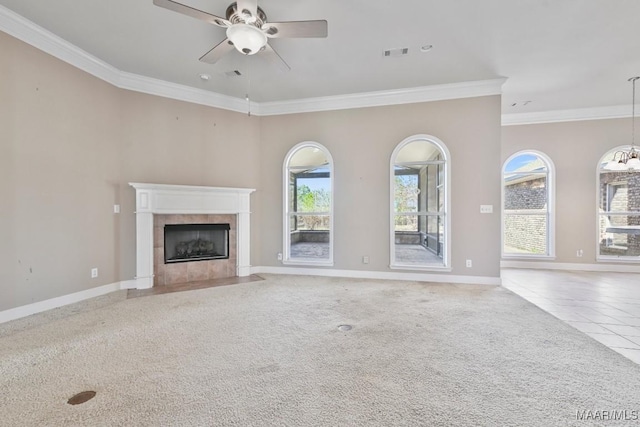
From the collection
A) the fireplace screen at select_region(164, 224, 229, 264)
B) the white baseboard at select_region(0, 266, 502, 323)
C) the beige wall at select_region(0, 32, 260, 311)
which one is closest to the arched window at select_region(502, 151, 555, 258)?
the white baseboard at select_region(0, 266, 502, 323)

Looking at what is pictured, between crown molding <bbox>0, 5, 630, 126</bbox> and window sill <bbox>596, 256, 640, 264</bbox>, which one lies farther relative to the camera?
window sill <bbox>596, 256, 640, 264</bbox>

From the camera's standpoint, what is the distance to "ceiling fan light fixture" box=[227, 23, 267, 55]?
2402mm

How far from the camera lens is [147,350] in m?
2.39

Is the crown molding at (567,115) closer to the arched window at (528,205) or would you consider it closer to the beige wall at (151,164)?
the arched window at (528,205)

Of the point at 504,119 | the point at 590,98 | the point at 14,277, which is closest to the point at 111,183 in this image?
the point at 14,277

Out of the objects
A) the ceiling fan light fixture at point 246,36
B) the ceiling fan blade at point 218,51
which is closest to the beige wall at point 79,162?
the ceiling fan blade at point 218,51

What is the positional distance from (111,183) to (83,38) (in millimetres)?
1917

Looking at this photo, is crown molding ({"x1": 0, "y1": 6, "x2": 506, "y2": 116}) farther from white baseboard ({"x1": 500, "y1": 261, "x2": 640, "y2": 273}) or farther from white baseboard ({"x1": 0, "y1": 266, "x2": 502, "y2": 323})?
white baseboard ({"x1": 500, "y1": 261, "x2": 640, "y2": 273})

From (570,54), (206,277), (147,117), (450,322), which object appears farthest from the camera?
(206,277)

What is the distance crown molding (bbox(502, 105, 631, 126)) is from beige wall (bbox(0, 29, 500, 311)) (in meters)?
2.23

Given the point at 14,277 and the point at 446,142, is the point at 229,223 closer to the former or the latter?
the point at 14,277

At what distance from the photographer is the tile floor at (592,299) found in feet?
9.02

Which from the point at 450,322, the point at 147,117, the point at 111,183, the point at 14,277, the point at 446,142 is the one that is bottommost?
the point at 450,322

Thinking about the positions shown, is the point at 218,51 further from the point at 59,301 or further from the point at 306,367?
the point at 59,301
